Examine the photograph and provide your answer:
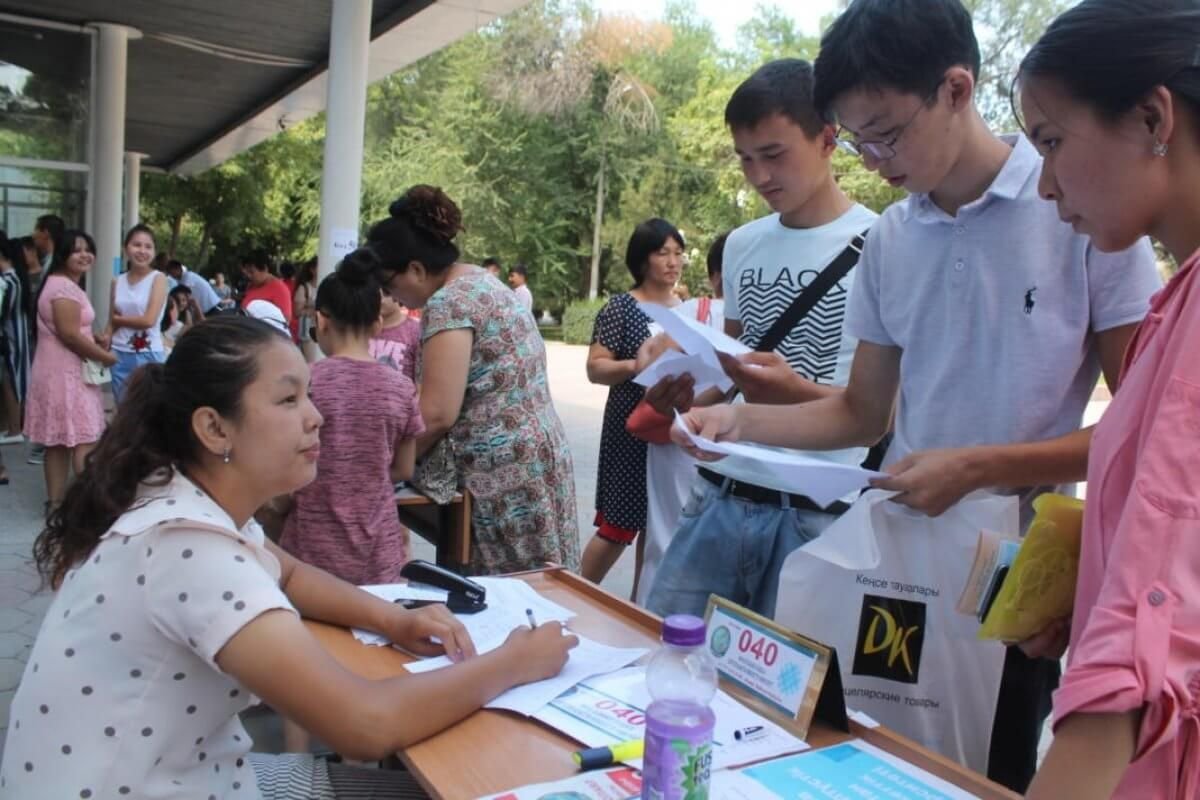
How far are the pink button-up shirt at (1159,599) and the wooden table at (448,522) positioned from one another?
2.28m

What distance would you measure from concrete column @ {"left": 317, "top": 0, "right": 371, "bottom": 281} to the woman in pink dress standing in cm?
174

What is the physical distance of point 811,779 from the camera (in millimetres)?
1245

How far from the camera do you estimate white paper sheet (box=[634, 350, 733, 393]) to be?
1.93 m

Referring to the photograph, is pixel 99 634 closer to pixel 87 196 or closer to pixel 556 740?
pixel 556 740

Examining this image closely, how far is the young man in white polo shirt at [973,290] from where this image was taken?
54.5 inches

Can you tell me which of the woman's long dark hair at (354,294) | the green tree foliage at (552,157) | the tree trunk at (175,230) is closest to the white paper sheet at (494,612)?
the woman's long dark hair at (354,294)

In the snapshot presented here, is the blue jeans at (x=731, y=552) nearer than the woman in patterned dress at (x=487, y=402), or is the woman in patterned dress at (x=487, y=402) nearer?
the blue jeans at (x=731, y=552)

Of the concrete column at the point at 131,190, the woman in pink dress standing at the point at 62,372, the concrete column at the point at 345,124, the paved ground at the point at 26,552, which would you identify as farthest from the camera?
the concrete column at the point at 131,190

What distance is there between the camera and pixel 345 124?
6.87 m

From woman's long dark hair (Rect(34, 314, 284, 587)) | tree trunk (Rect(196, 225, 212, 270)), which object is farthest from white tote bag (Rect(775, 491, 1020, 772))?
tree trunk (Rect(196, 225, 212, 270))

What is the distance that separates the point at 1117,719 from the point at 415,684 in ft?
3.05

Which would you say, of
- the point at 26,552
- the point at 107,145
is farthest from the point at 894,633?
the point at 107,145

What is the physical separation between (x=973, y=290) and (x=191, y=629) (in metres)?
1.26

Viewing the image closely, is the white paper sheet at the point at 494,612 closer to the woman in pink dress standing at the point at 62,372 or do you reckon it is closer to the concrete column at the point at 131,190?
the woman in pink dress standing at the point at 62,372
